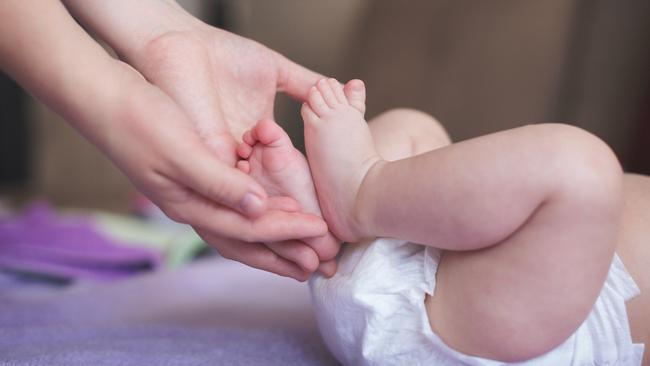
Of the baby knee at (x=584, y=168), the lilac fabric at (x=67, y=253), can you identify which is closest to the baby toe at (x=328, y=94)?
the baby knee at (x=584, y=168)

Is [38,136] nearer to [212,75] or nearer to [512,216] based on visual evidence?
[212,75]

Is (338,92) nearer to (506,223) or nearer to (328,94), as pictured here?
(328,94)

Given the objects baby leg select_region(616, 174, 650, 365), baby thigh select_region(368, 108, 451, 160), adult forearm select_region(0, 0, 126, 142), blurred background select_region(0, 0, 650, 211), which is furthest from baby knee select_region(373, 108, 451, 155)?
blurred background select_region(0, 0, 650, 211)

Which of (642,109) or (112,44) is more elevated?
(112,44)

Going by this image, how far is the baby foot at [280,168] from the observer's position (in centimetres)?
68

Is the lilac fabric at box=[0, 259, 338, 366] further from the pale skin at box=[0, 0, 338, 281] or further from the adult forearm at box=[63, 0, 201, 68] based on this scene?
the adult forearm at box=[63, 0, 201, 68]

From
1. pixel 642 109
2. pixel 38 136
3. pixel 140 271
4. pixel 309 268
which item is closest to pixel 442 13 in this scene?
pixel 642 109

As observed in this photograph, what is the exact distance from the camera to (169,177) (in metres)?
0.61

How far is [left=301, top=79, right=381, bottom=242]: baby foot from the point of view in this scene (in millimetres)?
671

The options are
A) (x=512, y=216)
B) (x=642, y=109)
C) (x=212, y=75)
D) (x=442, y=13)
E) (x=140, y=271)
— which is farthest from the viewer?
(x=442, y=13)

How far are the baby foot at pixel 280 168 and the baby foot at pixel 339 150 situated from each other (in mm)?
11

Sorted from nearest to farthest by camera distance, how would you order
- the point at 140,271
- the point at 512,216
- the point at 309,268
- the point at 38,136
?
the point at 512,216, the point at 309,268, the point at 140,271, the point at 38,136

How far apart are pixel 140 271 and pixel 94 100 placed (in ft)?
2.37

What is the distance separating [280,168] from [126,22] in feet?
0.97
